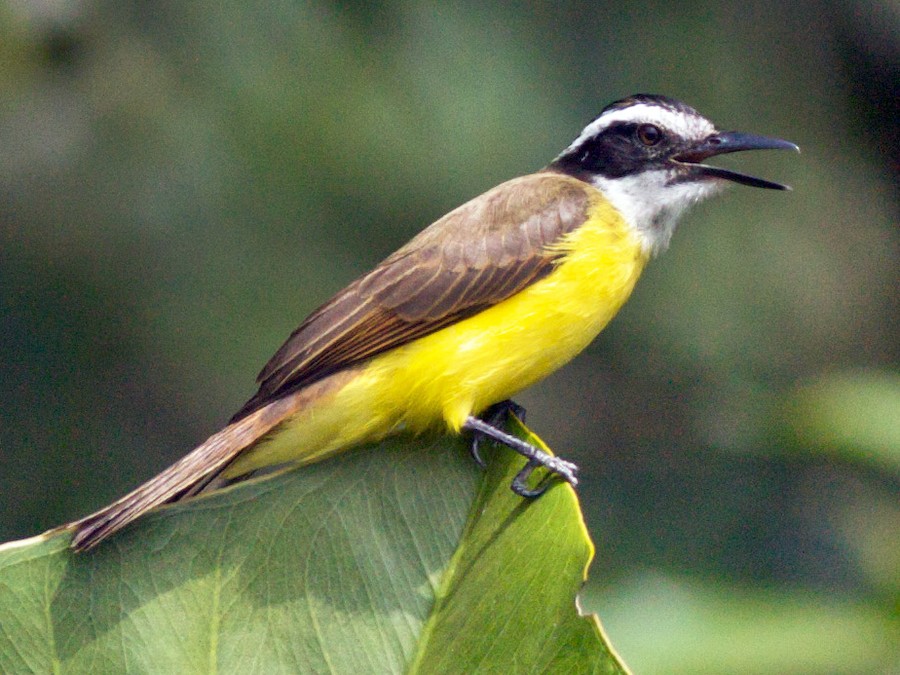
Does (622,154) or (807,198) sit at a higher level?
(622,154)

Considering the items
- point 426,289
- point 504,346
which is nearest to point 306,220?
point 426,289

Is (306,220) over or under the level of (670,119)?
under

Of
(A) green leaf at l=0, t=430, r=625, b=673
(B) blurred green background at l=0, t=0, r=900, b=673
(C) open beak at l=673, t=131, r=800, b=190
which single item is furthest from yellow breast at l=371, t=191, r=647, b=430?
(B) blurred green background at l=0, t=0, r=900, b=673

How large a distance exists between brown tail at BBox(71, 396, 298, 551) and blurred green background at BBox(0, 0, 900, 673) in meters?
1.74

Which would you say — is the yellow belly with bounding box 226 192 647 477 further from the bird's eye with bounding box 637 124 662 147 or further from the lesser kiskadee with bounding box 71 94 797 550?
the bird's eye with bounding box 637 124 662 147

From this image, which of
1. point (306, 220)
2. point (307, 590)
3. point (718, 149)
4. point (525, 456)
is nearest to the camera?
point (307, 590)

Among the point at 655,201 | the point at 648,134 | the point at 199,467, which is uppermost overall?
the point at 199,467

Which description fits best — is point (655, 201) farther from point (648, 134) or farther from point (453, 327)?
point (453, 327)

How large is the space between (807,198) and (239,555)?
4123 mm

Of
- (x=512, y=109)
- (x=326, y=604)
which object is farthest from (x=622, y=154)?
(x=326, y=604)

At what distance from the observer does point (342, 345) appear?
9.50 ft

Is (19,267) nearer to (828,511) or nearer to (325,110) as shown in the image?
(325,110)

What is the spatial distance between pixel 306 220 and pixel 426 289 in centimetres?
198

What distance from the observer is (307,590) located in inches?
69.2
